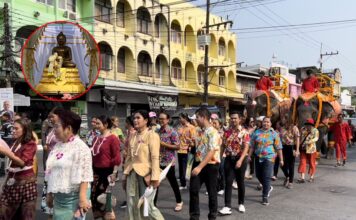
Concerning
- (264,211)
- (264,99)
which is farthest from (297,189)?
(264,99)

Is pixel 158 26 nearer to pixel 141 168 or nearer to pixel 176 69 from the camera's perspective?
pixel 176 69

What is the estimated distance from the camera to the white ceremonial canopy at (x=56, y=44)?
14.3 meters

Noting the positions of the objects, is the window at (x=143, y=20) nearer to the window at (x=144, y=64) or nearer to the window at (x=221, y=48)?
the window at (x=144, y=64)

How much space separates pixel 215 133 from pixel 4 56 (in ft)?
43.4

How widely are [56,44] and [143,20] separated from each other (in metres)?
12.8

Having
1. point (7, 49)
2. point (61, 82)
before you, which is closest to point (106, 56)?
point (61, 82)

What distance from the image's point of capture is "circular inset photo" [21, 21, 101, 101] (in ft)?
47.0

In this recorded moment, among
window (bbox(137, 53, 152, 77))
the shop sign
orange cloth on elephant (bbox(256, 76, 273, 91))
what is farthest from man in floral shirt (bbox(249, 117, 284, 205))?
window (bbox(137, 53, 152, 77))

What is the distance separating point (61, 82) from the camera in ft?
53.3

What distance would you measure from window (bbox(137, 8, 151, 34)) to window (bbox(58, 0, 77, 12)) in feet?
18.0

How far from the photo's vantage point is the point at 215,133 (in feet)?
18.6

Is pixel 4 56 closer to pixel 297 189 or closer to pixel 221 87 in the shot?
pixel 297 189

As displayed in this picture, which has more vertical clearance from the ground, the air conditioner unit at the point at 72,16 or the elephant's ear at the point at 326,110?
the air conditioner unit at the point at 72,16

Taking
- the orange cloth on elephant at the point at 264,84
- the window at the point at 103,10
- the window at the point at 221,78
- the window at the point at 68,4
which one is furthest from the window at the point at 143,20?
the orange cloth on elephant at the point at 264,84
